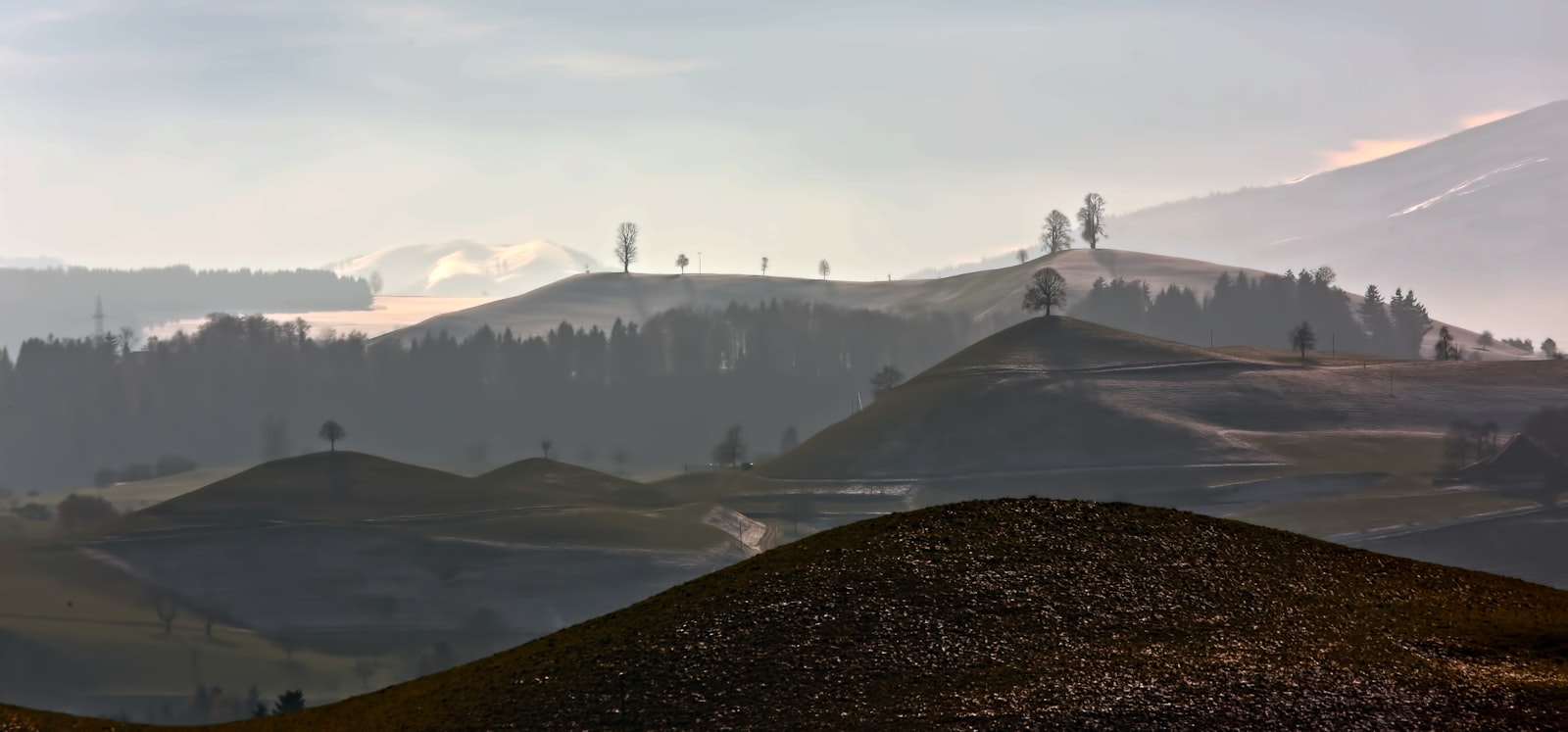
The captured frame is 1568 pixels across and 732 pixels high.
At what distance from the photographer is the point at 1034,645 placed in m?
61.6

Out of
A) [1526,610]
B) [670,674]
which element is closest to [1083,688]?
[670,674]

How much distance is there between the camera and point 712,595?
221 ft

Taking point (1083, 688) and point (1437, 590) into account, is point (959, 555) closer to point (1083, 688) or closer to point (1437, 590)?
point (1083, 688)

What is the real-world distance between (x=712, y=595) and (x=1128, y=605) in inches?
758

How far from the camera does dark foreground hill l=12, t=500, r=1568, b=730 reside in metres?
56.3

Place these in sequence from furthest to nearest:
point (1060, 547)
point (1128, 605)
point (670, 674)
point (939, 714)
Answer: point (1060, 547) < point (1128, 605) < point (670, 674) < point (939, 714)

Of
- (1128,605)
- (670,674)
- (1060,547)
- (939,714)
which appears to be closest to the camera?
(939,714)

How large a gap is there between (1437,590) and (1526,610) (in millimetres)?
4217

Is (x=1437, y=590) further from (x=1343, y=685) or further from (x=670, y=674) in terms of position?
(x=670, y=674)

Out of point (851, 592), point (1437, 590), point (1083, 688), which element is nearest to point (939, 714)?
point (1083, 688)

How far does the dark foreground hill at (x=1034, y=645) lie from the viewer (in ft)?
185

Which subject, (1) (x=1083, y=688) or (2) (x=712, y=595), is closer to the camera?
(1) (x=1083, y=688)

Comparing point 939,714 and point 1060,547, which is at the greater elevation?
point 1060,547

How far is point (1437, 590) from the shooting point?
71.5 m
